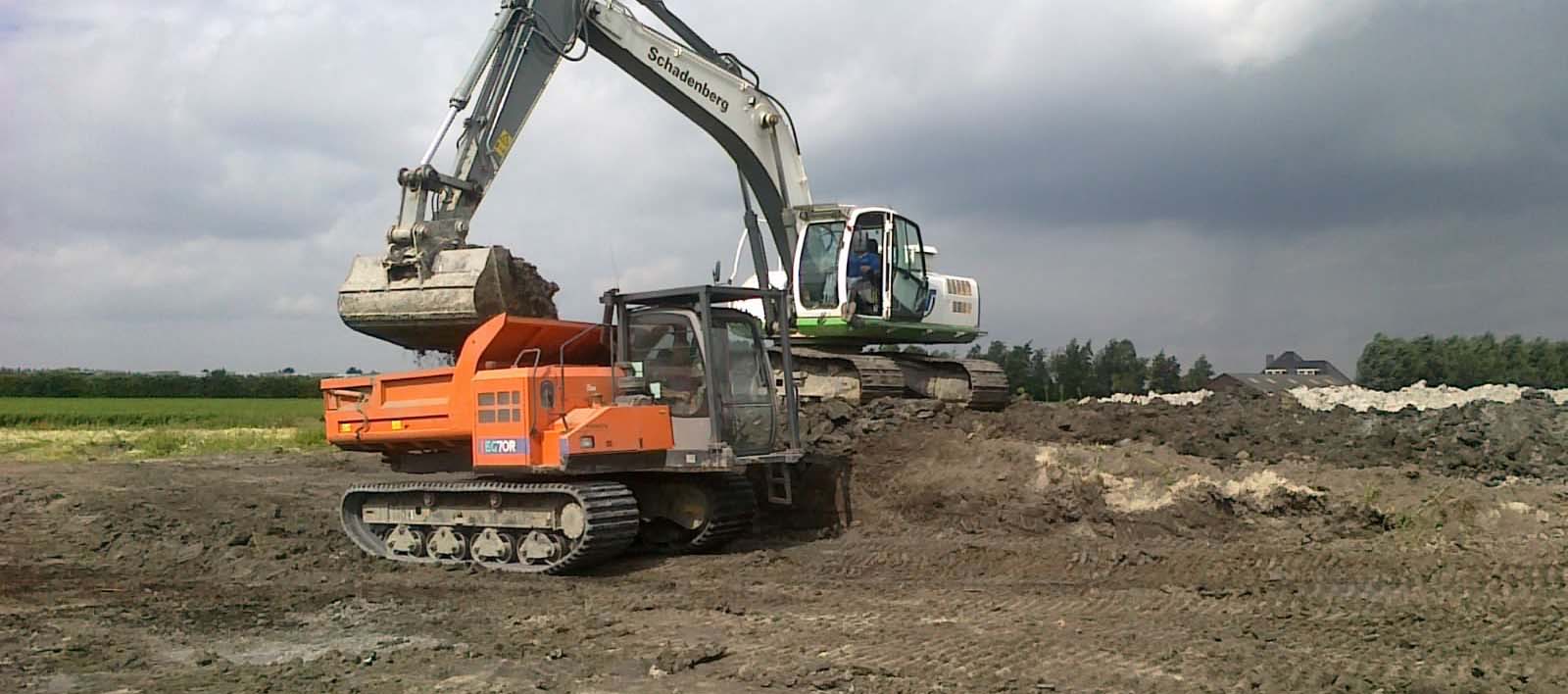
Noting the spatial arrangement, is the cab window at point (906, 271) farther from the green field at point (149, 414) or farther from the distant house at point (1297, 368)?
the green field at point (149, 414)

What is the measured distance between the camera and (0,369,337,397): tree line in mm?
51562

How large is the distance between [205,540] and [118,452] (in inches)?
562

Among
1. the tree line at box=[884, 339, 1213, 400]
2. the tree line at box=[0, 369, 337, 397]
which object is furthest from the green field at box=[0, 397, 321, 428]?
the tree line at box=[884, 339, 1213, 400]

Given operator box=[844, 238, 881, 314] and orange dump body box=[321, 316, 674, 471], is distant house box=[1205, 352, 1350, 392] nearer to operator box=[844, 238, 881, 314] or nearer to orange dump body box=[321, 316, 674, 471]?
operator box=[844, 238, 881, 314]

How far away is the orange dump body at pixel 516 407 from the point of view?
28.9ft

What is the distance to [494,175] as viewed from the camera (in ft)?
36.2

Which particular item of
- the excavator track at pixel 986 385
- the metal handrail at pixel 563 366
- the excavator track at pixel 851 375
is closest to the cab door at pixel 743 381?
the metal handrail at pixel 563 366

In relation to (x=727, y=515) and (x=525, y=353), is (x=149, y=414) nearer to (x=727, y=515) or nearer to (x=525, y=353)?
(x=525, y=353)

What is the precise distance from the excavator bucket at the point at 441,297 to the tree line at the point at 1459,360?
58.3 ft

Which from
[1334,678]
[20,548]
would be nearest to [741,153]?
[20,548]

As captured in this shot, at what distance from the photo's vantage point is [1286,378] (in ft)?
63.0

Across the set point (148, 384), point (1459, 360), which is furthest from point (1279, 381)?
point (148, 384)

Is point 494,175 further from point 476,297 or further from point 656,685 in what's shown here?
point 656,685

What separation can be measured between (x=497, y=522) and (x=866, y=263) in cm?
500
